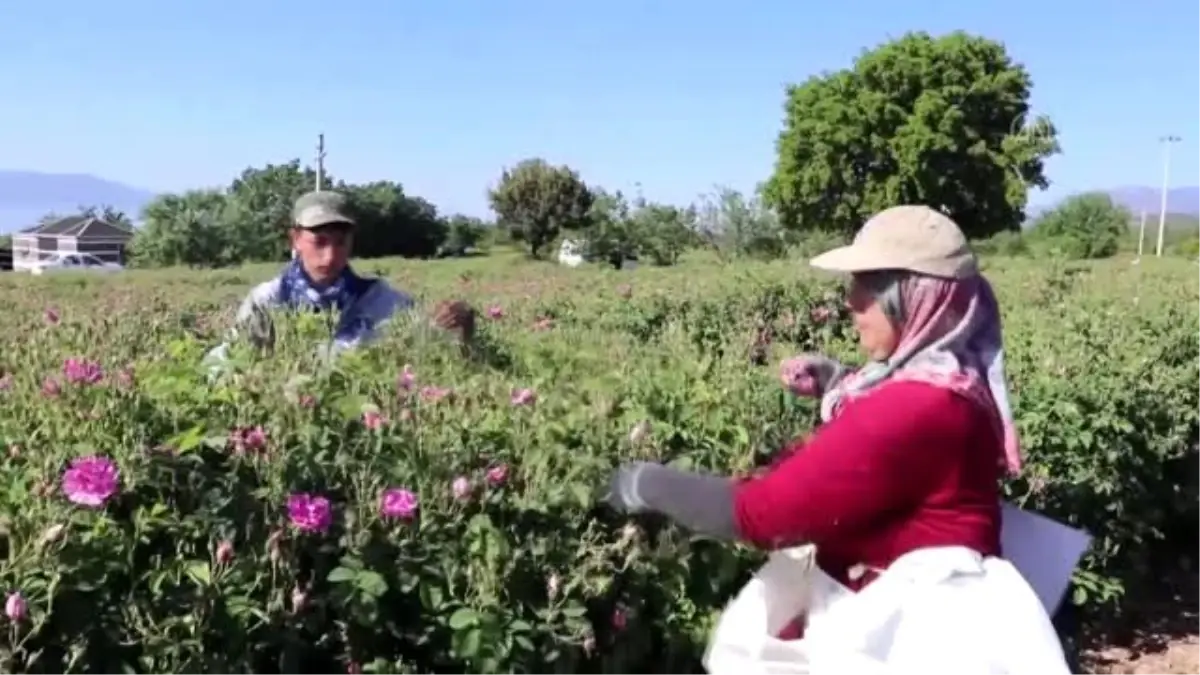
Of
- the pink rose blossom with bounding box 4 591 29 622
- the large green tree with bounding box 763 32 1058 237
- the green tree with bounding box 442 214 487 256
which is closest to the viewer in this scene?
the pink rose blossom with bounding box 4 591 29 622

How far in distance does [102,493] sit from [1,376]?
1.11 m

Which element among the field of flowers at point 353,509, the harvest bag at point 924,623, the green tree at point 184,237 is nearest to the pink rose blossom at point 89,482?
the field of flowers at point 353,509

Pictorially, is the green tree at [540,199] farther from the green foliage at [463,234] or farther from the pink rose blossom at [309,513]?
the pink rose blossom at [309,513]

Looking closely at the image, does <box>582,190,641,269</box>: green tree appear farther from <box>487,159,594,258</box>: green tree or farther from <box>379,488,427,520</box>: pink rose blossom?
<box>379,488,427,520</box>: pink rose blossom

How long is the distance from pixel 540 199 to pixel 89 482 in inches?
2687

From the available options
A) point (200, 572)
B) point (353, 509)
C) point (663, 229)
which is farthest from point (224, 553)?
point (663, 229)

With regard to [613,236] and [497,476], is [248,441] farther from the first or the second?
[613,236]

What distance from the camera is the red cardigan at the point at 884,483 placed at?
2.01m

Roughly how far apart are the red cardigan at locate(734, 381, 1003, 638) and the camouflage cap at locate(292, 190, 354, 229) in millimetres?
2306

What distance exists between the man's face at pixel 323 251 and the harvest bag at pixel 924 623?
2.23 meters

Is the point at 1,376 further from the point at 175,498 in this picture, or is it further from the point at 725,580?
the point at 725,580

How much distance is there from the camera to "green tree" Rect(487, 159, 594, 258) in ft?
228

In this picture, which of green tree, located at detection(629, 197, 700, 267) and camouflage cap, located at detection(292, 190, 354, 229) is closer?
camouflage cap, located at detection(292, 190, 354, 229)

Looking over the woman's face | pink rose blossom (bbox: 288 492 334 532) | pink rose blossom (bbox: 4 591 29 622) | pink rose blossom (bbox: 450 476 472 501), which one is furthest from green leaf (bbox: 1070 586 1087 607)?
pink rose blossom (bbox: 4 591 29 622)
